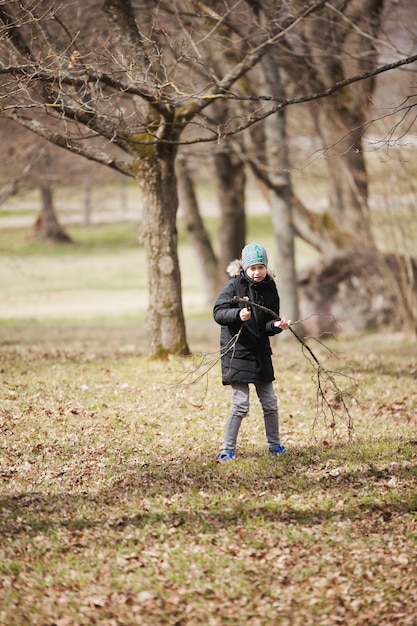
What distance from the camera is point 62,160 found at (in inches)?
864

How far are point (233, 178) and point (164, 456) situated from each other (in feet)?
48.8

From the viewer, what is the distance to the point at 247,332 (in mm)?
6918

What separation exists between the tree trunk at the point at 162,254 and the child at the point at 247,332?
13.0 ft

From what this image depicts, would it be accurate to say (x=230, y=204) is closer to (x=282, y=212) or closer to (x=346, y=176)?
(x=346, y=176)

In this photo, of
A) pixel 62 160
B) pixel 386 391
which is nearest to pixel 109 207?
pixel 62 160

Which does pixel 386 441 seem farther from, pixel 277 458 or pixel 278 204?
pixel 278 204

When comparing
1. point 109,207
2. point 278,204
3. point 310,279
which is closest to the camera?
point 278,204

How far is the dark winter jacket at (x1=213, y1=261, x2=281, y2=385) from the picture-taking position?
22.5 feet

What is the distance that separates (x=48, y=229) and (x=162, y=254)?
110 feet

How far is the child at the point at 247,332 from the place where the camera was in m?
6.86

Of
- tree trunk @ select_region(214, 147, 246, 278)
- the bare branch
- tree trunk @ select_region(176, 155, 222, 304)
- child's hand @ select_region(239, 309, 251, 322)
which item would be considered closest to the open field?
child's hand @ select_region(239, 309, 251, 322)

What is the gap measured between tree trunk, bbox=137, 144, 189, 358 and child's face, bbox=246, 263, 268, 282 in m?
4.11

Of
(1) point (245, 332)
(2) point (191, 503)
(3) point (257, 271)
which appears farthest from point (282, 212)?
(2) point (191, 503)

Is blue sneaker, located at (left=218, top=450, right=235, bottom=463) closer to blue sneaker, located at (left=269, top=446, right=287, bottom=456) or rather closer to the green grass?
the green grass
